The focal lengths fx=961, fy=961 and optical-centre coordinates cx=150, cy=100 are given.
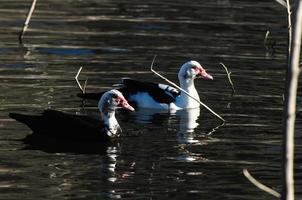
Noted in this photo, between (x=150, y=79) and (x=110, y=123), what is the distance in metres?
4.46

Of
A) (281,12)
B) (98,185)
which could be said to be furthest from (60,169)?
(281,12)

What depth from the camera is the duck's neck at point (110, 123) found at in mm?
12875

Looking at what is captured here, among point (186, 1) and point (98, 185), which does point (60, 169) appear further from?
point (186, 1)

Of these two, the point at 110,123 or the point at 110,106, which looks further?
the point at 110,106

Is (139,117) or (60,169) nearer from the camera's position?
(60,169)

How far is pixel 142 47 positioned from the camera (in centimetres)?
2017

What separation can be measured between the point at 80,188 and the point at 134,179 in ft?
2.44

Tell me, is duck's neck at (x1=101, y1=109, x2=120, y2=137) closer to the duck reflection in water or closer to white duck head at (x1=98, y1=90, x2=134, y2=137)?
white duck head at (x1=98, y1=90, x2=134, y2=137)

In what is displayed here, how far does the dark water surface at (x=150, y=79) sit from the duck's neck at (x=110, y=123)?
0.68 feet

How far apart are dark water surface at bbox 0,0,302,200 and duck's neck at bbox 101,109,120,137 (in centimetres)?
21

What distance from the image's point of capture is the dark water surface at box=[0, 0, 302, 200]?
406 inches

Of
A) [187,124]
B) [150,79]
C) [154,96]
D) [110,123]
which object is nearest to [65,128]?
[110,123]

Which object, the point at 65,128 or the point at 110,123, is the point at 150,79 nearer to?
the point at 110,123

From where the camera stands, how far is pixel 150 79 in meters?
17.5
